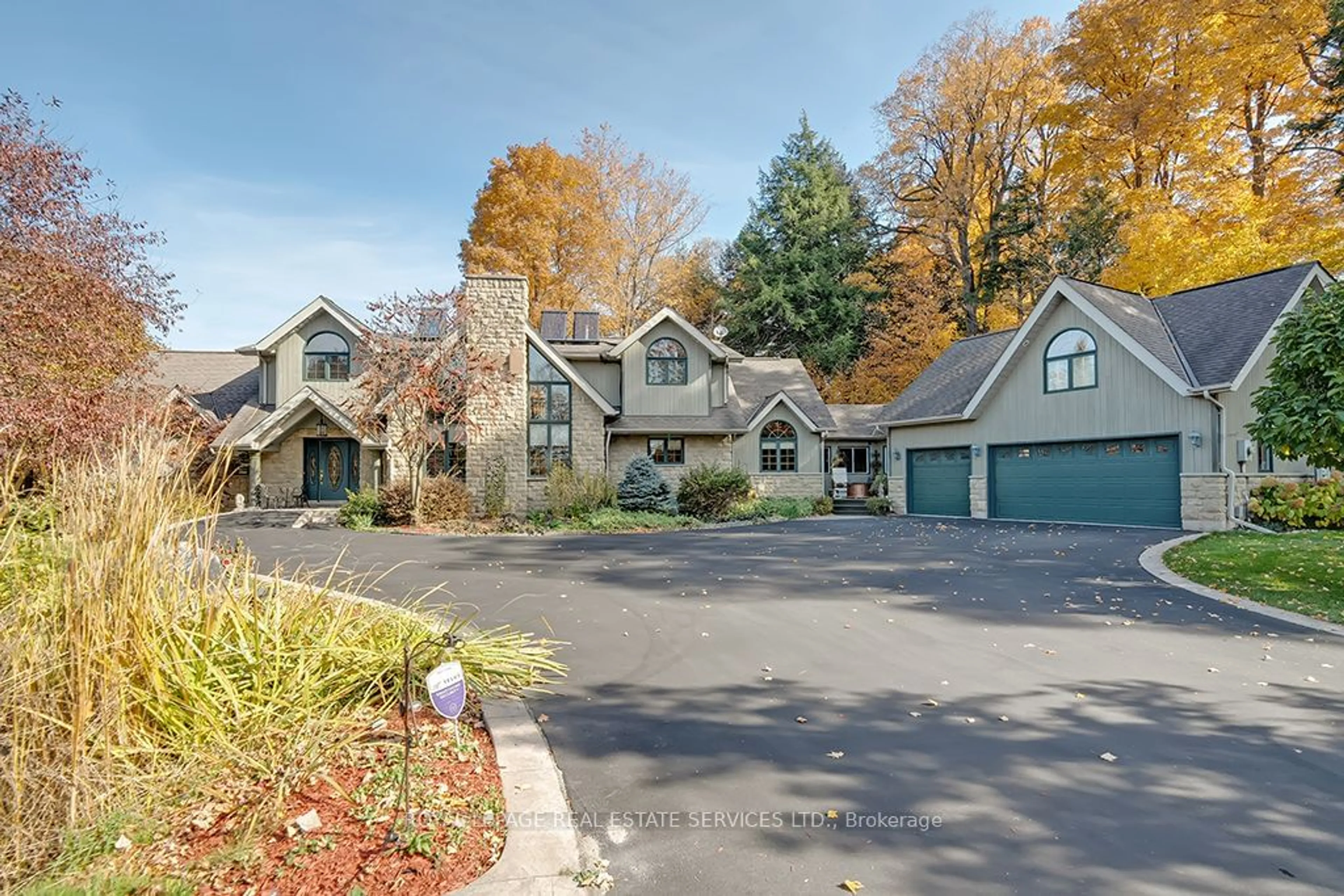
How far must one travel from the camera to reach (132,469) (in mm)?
3443

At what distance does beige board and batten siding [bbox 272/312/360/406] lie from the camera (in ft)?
70.6

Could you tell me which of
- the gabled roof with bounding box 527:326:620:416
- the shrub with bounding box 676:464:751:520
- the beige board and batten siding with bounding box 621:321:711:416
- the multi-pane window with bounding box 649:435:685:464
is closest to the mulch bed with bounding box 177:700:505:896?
the shrub with bounding box 676:464:751:520

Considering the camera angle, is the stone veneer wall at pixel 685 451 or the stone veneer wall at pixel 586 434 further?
the stone veneer wall at pixel 685 451

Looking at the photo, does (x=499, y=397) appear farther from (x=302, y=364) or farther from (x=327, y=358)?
(x=302, y=364)

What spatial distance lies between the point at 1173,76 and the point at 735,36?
1649 centimetres

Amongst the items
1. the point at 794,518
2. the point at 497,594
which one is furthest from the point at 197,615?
the point at 794,518

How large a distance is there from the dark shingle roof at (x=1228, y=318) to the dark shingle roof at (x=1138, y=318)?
28cm

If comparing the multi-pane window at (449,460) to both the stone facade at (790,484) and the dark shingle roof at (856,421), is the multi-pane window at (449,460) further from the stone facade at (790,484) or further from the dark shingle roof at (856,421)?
the dark shingle roof at (856,421)

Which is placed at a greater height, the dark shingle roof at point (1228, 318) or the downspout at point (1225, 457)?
the dark shingle roof at point (1228, 318)

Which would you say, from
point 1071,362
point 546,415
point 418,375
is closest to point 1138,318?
point 1071,362

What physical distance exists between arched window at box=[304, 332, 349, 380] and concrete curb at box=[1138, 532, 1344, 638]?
22.1 m

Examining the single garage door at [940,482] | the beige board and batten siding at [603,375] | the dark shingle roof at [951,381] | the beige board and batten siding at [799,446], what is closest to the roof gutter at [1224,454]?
the dark shingle roof at [951,381]

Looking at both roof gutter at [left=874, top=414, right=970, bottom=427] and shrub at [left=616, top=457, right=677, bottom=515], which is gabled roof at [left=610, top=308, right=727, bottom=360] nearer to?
shrub at [left=616, top=457, right=677, bottom=515]

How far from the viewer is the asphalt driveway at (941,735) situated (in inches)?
107
